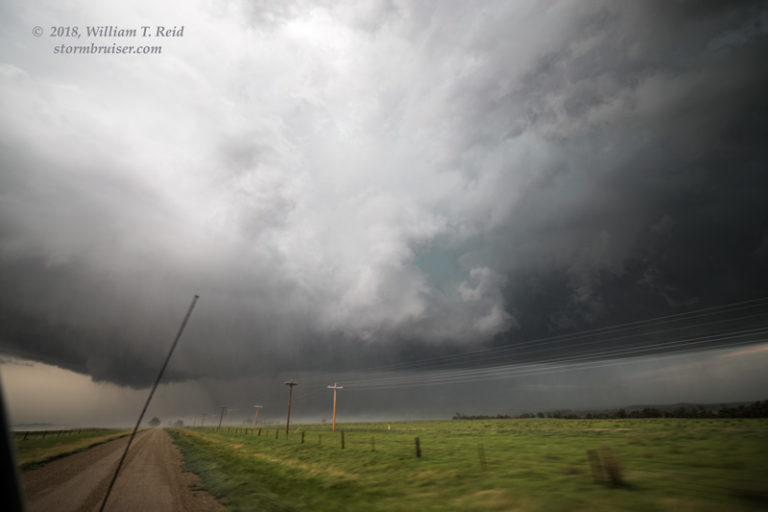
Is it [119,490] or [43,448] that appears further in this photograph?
[43,448]

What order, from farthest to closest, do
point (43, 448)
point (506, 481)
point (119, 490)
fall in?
point (43, 448), point (119, 490), point (506, 481)

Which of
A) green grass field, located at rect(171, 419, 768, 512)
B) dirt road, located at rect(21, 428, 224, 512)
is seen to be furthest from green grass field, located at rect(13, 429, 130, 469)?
green grass field, located at rect(171, 419, 768, 512)

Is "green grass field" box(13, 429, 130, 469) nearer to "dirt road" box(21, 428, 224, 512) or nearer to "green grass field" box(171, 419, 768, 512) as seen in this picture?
"dirt road" box(21, 428, 224, 512)

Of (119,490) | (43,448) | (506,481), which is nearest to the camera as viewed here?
(506,481)

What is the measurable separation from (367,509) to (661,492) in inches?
646

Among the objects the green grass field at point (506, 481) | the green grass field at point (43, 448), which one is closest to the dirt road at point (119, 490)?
the green grass field at point (506, 481)

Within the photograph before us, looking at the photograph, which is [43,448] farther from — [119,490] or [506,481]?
[506,481]

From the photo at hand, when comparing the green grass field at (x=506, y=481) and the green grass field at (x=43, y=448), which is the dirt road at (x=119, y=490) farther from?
the green grass field at (x=43, y=448)

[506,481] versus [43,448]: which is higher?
[43,448]

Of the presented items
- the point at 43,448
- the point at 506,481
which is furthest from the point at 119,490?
the point at 43,448

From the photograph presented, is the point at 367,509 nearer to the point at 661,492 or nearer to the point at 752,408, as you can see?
the point at 661,492

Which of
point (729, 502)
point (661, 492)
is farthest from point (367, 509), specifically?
point (729, 502)

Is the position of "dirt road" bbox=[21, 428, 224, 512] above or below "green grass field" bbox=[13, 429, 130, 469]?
below

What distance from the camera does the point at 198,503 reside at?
1983cm
